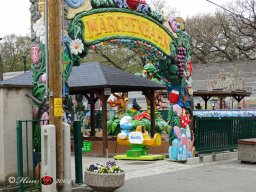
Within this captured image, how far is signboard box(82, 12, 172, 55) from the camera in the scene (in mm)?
10609

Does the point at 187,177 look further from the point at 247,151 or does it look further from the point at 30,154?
the point at 30,154

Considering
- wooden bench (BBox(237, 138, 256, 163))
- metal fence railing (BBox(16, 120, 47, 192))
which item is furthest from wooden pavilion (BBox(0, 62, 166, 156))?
metal fence railing (BBox(16, 120, 47, 192))

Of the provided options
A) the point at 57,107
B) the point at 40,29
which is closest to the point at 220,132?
the point at 40,29

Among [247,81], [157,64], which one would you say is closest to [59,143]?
[157,64]

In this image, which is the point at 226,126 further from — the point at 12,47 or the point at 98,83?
the point at 12,47

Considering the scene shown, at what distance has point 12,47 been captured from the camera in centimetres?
6150

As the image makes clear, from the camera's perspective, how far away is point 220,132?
15422 mm

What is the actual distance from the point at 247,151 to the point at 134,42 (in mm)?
5327

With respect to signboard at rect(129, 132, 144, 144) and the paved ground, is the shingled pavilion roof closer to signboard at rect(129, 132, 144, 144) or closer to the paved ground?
signboard at rect(129, 132, 144, 144)

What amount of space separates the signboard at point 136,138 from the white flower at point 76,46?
16.2 ft

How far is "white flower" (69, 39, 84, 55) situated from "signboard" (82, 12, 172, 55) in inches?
9.0

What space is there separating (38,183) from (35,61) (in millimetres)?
2681

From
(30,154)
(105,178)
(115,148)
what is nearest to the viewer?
(105,178)

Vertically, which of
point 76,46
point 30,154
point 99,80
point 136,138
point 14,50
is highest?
point 14,50
